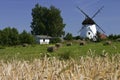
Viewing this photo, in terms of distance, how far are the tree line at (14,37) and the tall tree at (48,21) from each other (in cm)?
704

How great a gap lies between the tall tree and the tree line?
704 cm

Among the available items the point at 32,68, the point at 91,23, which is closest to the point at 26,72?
the point at 32,68

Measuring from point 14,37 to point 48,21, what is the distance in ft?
41.2

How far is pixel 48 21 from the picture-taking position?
367 ft

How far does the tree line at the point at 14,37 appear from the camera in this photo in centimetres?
9981

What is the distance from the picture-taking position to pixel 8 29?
363ft

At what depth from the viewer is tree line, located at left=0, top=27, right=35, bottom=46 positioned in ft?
327

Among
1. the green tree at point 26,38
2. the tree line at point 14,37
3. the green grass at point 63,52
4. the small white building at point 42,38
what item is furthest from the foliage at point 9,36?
the green grass at point 63,52

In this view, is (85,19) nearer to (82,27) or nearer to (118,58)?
(82,27)

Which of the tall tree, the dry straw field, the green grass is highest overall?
the tall tree

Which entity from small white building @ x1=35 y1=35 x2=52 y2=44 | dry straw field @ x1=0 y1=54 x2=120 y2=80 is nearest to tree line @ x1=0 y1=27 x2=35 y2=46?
small white building @ x1=35 y1=35 x2=52 y2=44

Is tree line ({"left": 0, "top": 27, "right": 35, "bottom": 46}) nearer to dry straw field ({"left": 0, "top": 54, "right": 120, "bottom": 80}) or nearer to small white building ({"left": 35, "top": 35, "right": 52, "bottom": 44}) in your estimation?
small white building ({"left": 35, "top": 35, "right": 52, "bottom": 44})

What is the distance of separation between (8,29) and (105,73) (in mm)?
108832

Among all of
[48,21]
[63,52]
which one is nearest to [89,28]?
[48,21]
